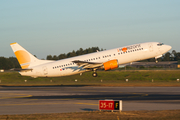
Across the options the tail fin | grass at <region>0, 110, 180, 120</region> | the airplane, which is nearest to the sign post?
grass at <region>0, 110, 180, 120</region>

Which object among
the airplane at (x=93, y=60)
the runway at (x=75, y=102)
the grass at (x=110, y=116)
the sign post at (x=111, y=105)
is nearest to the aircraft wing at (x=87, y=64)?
the airplane at (x=93, y=60)

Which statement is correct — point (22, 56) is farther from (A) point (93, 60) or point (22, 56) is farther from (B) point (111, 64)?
(B) point (111, 64)

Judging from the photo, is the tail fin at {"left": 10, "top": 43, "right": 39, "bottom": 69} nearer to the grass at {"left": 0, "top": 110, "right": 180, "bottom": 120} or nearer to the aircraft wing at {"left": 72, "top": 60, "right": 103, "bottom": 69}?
the aircraft wing at {"left": 72, "top": 60, "right": 103, "bottom": 69}

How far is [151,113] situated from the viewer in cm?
1950

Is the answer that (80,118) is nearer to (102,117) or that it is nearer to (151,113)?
(102,117)

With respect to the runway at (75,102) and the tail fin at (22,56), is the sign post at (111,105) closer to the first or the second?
the runway at (75,102)

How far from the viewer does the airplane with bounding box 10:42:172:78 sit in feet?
152

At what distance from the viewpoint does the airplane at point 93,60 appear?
4625 cm

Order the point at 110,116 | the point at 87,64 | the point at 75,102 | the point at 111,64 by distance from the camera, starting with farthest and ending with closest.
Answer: the point at 87,64 < the point at 111,64 < the point at 75,102 < the point at 110,116

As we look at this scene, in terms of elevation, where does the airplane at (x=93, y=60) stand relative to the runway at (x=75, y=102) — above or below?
above

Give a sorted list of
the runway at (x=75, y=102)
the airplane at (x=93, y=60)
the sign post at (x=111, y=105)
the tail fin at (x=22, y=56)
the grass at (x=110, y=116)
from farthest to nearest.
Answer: the tail fin at (x=22, y=56), the airplane at (x=93, y=60), the runway at (x=75, y=102), the sign post at (x=111, y=105), the grass at (x=110, y=116)

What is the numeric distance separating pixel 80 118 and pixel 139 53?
30.5 meters

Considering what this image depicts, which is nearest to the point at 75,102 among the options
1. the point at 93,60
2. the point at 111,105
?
the point at 111,105

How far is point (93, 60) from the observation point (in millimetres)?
48000
